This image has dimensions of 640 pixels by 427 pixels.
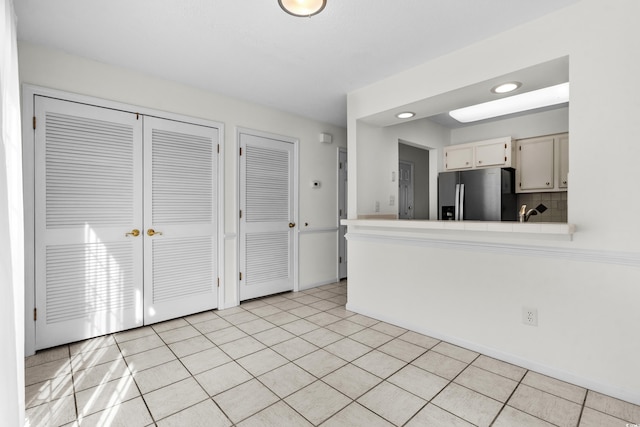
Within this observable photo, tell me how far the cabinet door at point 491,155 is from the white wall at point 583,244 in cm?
234

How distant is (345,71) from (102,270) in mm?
2897

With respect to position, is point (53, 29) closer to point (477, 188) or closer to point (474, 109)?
point (474, 109)

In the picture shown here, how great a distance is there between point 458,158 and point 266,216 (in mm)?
3103

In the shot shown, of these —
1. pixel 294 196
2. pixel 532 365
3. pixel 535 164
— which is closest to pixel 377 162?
pixel 294 196

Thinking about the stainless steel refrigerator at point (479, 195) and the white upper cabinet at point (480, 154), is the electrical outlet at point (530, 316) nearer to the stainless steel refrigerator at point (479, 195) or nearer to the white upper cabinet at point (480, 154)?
the stainless steel refrigerator at point (479, 195)

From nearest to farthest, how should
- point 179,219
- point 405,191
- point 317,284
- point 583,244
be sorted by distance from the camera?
point 583,244
point 179,219
point 317,284
point 405,191

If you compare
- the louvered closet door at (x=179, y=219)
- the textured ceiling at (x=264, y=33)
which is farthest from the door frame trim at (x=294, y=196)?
the textured ceiling at (x=264, y=33)

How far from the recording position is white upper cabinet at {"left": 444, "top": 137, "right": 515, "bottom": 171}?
14.4ft

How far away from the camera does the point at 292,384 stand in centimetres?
205

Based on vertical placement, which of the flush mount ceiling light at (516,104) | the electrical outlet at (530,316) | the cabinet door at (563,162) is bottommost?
the electrical outlet at (530,316)

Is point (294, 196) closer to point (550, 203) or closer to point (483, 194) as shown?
point (483, 194)

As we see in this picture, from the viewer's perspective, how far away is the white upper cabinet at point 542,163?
4008mm

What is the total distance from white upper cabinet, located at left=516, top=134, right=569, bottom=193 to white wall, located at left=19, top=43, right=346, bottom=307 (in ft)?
8.47

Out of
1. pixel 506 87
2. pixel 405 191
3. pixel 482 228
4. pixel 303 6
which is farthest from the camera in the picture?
pixel 405 191
